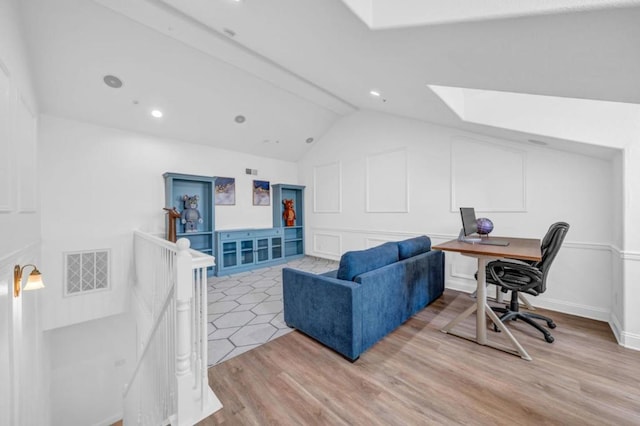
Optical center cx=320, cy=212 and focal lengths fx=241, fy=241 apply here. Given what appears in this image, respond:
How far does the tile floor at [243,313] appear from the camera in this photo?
7.38 feet

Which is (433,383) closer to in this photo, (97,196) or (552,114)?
(552,114)

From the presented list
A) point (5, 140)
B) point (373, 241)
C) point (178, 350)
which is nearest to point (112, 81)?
point (5, 140)

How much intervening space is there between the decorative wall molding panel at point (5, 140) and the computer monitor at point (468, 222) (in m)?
3.87

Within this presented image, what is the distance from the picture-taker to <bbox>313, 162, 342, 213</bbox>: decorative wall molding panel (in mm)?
5363

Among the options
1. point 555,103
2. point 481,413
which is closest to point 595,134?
point 555,103

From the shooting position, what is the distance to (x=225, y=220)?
5043 mm

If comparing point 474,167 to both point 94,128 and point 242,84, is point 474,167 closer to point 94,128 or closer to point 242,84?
point 242,84

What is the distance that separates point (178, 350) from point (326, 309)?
1.12 meters

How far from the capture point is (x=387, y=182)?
4.50 meters

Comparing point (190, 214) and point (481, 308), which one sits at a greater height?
point (190, 214)

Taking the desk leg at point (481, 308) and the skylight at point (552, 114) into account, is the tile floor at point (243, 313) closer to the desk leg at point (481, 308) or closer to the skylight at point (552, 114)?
the desk leg at point (481, 308)

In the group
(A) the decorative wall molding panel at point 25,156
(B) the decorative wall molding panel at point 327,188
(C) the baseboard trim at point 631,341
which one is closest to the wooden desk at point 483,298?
(C) the baseboard trim at point 631,341

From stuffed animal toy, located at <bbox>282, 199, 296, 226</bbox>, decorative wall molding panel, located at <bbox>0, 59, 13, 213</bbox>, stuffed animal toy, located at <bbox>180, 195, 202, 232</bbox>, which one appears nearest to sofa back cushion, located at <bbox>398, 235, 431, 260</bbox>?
decorative wall molding panel, located at <bbox>0, 59, 13, 213</bbox>

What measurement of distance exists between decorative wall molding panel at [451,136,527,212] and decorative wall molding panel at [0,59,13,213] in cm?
457
